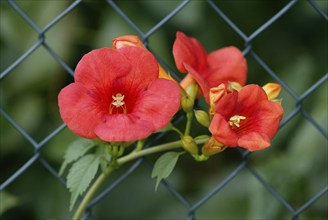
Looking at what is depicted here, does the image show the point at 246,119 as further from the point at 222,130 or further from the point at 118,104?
the point at 118,104

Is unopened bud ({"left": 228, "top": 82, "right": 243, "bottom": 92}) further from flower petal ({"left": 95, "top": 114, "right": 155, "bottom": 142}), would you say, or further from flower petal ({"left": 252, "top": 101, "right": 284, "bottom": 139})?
flower petal ({"left": 95, "top": 114, "right": 155, "bottom": 142})

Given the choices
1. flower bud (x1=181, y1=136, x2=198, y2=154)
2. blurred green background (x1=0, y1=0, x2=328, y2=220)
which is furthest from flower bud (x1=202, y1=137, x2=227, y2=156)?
blurred green background (x1=0, y1=0, x2=328, y2=220)

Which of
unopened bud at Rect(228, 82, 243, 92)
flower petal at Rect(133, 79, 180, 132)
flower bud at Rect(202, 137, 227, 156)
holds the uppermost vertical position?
flower petal at Rect(133, 79, 180, 132)

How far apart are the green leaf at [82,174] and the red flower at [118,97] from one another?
164mm

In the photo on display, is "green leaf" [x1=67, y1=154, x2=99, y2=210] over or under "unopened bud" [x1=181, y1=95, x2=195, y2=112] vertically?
over

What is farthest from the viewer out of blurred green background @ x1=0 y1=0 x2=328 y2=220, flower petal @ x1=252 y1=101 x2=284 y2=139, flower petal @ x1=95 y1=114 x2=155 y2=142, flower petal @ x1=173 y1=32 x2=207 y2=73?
blurred green background @ x1=0 y1=0 x2=328 y2=220

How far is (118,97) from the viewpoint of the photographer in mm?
1528

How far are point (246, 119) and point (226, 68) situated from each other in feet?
0.68

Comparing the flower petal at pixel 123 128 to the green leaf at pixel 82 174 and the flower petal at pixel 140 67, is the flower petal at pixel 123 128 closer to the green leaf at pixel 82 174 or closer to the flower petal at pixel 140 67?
the flower petal at pixel 140 67

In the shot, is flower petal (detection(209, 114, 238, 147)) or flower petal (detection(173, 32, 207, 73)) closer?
flower petal (detection(209, 114, 238, 147))

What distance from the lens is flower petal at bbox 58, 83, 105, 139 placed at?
148cm

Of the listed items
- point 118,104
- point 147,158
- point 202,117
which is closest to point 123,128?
point 118,104

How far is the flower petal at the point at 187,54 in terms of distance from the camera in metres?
1.67

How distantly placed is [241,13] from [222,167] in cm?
37
